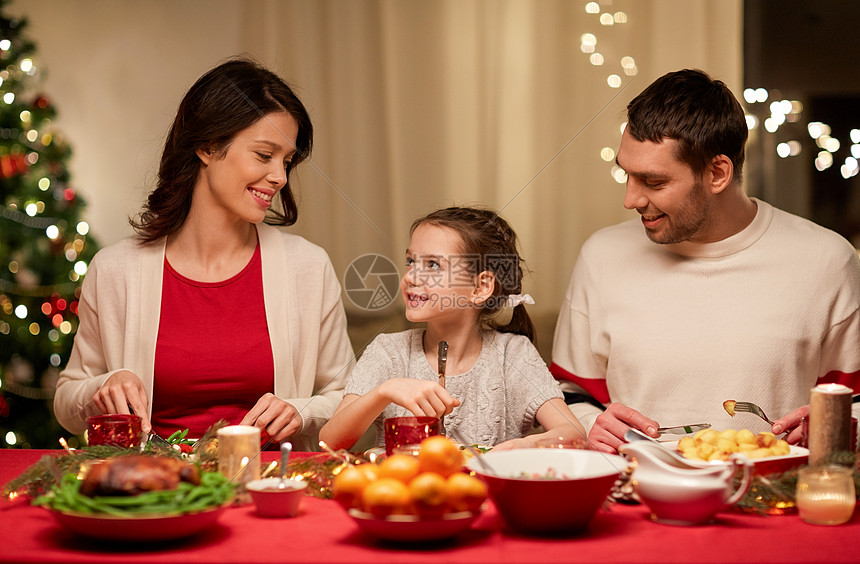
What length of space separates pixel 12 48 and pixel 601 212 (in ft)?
7.63

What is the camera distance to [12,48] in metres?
3.16

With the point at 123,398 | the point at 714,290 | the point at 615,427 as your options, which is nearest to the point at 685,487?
the point at 615,427

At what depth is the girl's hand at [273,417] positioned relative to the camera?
71.4 inches

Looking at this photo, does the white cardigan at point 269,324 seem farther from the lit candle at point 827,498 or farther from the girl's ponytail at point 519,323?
the lit candle at point 827,498

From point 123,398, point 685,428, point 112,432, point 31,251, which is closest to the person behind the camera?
point 112,432

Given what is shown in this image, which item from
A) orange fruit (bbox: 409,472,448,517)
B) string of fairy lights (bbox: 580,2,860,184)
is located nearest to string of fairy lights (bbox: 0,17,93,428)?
string of fairy lights (bbox: 580,2,860,184)

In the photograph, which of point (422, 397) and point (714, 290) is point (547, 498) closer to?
point (422, 397)

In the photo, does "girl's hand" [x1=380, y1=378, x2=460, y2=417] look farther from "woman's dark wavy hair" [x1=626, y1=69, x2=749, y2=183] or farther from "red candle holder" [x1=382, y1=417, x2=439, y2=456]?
"woman's dark wavy hair" [x1=626, y1=69, x2=749, y2=183]

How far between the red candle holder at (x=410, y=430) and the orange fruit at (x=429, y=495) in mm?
308

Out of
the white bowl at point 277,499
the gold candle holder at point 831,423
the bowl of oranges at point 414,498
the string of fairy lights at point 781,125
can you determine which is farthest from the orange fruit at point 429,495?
the string of fairy lights at point 781,125

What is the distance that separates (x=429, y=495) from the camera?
3.30 ft

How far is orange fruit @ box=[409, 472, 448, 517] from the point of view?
3.30 feet

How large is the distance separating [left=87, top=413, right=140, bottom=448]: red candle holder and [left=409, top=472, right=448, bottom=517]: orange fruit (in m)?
0.64

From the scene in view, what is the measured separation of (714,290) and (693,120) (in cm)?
42
